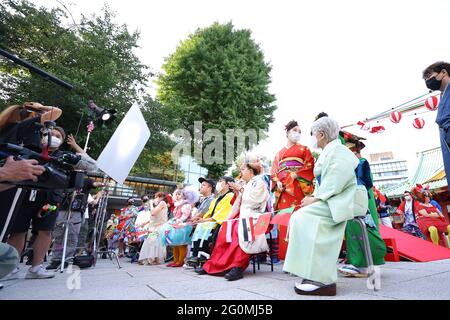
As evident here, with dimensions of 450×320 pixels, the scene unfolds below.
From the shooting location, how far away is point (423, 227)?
7316 millimetres

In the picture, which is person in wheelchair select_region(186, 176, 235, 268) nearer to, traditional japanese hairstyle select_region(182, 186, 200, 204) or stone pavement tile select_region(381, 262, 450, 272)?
traditional japanese hairstyle select_region(182, 186, 200, 204)

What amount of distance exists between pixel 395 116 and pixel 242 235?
24.5 feet

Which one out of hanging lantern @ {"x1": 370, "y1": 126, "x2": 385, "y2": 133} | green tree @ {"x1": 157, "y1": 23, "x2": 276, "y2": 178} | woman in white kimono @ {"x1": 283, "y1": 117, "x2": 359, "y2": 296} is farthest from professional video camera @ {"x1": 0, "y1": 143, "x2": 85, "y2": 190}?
green tree @ {"x1": 157, "y1": 23, "x2": 276, "y2": 178}

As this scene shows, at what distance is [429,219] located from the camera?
7215 mm

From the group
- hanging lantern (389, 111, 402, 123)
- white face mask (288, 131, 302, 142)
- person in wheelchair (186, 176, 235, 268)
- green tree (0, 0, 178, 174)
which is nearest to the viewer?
person in wheelchair (186, 176, 235, 268)

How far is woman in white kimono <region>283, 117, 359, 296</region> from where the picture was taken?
6.47 feet

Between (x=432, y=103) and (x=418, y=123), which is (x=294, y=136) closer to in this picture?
(x=432, y=103)

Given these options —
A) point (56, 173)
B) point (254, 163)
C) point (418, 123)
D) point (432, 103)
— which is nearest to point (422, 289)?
point (254, 163)

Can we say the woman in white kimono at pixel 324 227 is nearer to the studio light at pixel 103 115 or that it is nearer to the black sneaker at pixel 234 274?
the black sneaker at pixel 234 274

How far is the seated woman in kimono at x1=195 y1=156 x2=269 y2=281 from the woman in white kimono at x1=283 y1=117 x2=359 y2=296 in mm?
1110

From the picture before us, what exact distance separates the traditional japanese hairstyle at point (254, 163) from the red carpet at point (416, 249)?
2.33 meters

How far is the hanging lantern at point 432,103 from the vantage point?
22.5ft

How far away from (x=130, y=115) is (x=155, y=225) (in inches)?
122
